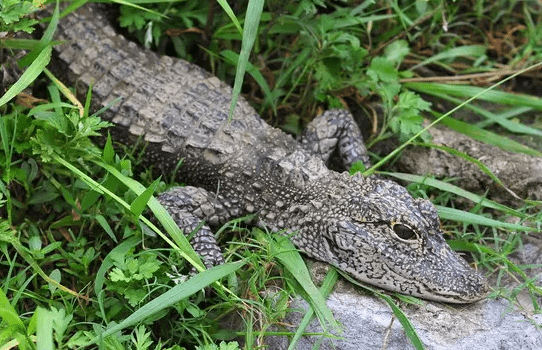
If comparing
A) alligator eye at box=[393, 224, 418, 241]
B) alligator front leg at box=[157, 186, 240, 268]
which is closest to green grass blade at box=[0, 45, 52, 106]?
alligator front leg at box=[157, 186, 240, 268]

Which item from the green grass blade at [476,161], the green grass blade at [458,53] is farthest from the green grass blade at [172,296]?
the green grass blade at [458,53]

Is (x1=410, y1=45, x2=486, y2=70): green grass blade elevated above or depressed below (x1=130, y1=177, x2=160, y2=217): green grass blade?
above

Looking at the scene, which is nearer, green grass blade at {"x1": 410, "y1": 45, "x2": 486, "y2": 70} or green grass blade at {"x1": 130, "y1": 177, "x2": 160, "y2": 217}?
green grass blade at {"x1": 130, "y1": 177, "x2": 160, "y2": 217}

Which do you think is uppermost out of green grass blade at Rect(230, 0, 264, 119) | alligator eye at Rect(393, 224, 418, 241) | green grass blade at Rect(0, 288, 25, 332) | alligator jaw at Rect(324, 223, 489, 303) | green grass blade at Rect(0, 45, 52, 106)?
green grass blade at Rect(230, 0, 264, 119)

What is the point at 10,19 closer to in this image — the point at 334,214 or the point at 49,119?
the point at 49,119

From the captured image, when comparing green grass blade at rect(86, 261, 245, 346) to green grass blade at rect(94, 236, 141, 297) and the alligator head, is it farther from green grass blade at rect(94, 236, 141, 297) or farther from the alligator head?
the alligator head

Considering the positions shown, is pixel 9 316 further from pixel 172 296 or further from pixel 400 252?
pixel 400 252

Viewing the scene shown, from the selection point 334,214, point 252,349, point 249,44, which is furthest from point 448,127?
point 252,349

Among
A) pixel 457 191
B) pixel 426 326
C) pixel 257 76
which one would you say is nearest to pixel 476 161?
pixel 457 191
